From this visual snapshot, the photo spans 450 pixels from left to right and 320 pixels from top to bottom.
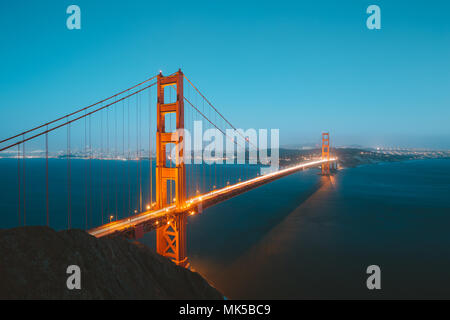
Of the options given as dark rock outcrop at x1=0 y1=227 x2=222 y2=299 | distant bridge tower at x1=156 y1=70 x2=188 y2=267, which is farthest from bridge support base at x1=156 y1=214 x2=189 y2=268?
dark rock outcrop at x1=0 y1=227 x2=222 y2=299

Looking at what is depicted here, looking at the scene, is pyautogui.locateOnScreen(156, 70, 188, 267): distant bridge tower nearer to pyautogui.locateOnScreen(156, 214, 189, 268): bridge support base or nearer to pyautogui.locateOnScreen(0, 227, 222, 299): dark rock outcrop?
pyautogui.locateOnScreen(156, 214, 189, 268): bridge support base

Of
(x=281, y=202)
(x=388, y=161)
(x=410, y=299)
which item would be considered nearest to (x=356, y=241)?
(x=410, y=299)

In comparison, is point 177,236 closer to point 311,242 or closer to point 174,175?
point 174,175

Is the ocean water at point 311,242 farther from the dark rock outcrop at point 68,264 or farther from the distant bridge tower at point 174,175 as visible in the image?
the dark rock outcrop at point 68,264

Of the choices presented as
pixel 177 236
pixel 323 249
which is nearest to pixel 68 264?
pixel 177 236
